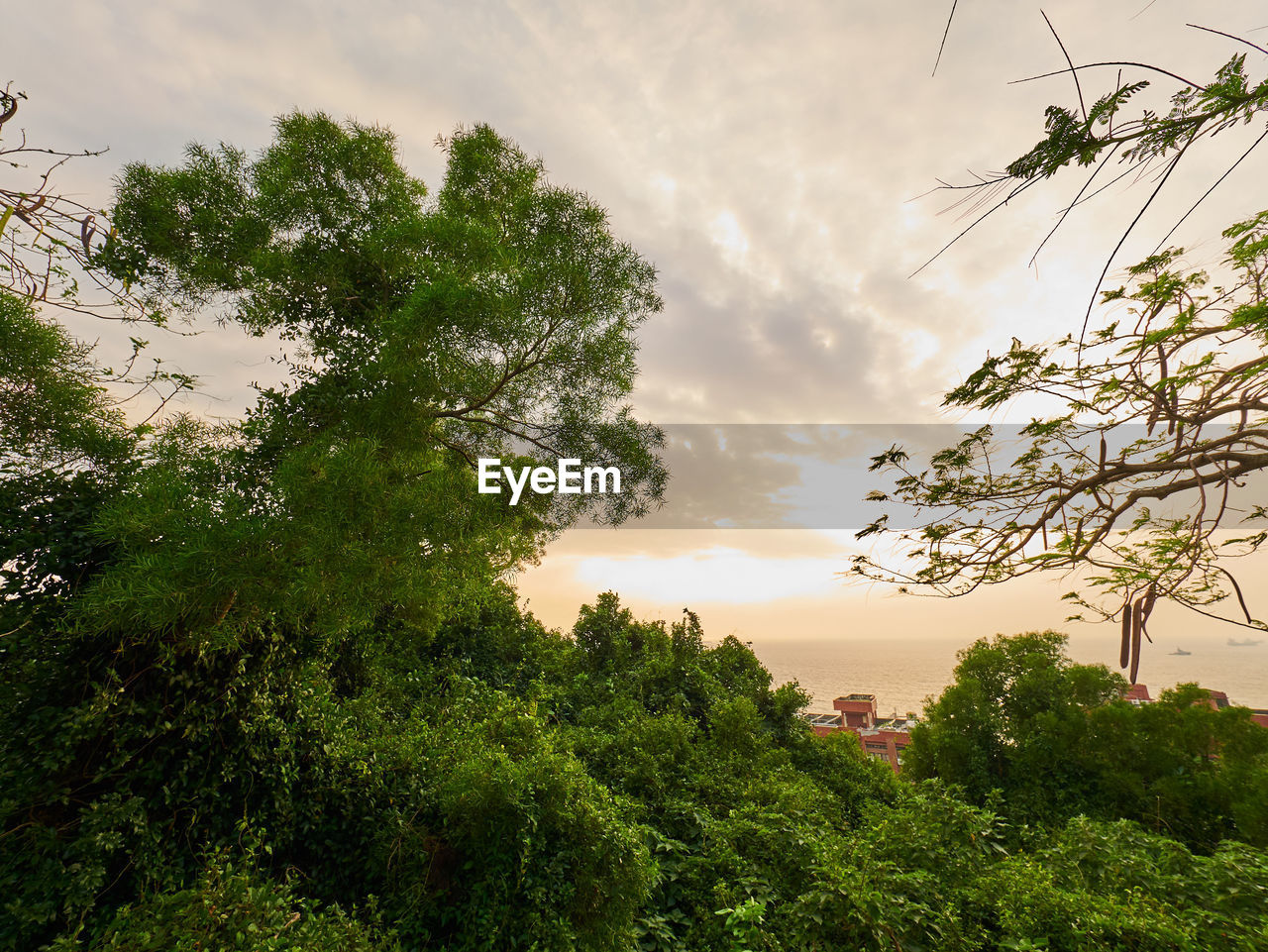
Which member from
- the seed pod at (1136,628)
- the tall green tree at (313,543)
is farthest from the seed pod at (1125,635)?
the tall green tree at (313,543)

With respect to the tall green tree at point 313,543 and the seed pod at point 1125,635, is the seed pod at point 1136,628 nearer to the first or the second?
the seed pod at point 1125,635

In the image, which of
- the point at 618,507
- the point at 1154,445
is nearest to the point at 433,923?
the point at 618,507

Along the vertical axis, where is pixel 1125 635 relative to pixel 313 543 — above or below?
below

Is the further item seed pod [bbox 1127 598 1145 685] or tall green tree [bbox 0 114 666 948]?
tall green tree [bbox 0 114 666 948]

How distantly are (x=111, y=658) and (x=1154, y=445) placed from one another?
24.2 feet

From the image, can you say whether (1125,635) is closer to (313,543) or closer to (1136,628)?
(1136,628)

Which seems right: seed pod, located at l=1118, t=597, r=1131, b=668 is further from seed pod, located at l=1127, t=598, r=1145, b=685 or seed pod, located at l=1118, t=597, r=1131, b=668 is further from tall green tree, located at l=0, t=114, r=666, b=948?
tall green tree, located at l=0, t=114, r=666, b=948

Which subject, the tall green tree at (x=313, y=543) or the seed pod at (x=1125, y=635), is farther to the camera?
the tall green tree at (x=313, y=543)

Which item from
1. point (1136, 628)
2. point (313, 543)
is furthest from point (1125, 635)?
point (313, 543)

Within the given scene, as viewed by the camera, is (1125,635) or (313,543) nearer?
(1125,635)

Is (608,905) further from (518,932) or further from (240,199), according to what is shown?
(240,199)

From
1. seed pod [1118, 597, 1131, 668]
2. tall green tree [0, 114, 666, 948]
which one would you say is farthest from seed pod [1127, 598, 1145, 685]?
tall green tree [0, 114, 666, 948]

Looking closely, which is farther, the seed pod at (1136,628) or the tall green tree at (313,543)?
the tall green tree at (313,543)

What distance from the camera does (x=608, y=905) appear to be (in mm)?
3939
